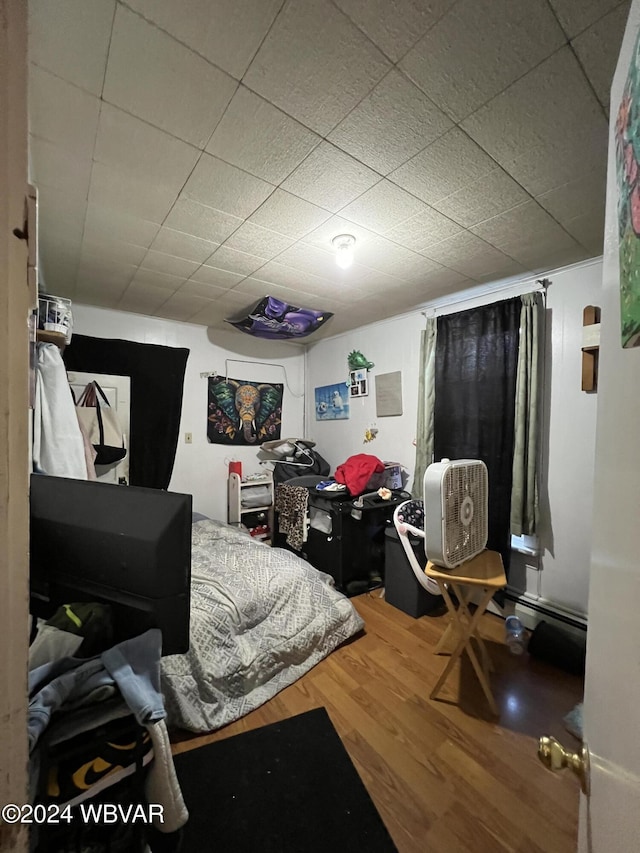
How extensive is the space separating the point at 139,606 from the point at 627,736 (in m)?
0.84

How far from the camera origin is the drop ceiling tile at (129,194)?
1423mm

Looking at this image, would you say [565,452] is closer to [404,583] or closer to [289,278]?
[404,583]

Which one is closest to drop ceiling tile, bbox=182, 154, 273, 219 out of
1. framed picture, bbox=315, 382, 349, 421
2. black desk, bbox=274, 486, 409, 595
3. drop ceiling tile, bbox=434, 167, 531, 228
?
drop ceiling tile, bbox=434, 167, 531, 228

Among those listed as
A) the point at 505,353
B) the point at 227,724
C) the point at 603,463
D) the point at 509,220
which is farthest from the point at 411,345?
the point at 227,724

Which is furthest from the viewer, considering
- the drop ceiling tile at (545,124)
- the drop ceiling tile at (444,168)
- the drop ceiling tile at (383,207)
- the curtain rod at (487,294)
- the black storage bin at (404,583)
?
the black storage bin at (404,583)

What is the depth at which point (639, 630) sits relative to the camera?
0.38 metres

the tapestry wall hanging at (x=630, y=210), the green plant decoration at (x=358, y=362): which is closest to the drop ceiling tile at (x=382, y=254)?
the green plant decoration at (x=358, y=362)

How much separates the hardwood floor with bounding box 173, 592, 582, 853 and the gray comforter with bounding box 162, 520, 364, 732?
0.08m

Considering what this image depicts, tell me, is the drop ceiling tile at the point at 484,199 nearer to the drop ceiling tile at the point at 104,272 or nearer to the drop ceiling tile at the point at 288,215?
the drop ceiling tile at the point at 288,215

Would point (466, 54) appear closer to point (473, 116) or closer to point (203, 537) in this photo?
point (473, 116)

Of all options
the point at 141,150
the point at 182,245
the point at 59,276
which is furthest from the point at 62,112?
the point at 59,276

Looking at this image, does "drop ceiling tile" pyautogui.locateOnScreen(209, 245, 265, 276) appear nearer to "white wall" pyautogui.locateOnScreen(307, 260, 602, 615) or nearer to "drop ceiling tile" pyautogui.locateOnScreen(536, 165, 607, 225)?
"drop ceiling tile" pyautogui.locateOnScreen(536, 165, 607, 225)

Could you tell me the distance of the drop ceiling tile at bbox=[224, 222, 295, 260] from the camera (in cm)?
183

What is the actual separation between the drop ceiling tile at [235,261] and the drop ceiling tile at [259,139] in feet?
2.25
